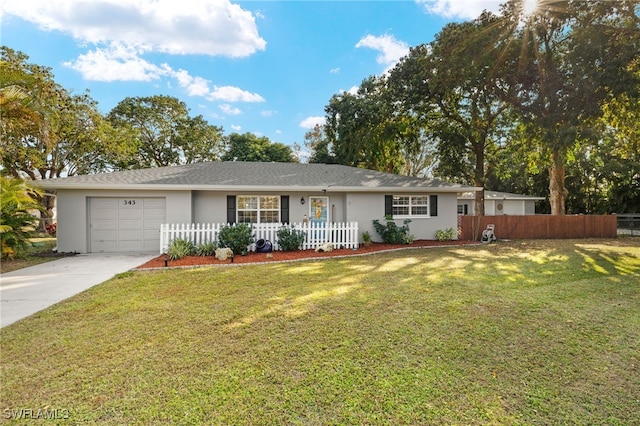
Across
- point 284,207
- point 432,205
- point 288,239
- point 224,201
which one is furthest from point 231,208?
point 432,205

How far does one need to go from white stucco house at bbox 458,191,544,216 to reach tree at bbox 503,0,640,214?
10780 millimetres

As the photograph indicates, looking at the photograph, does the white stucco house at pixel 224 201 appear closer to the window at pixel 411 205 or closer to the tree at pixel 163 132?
the window at pixel 411 205

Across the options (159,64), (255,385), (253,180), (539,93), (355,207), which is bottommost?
(255,385)

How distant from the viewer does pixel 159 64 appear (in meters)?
17.7

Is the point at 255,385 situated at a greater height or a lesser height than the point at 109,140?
lesser

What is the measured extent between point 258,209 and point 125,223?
4703 mm

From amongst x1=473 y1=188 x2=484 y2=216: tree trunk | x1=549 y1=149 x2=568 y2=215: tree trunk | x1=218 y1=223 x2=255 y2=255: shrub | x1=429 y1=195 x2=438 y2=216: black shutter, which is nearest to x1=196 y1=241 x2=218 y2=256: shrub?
x1=218 y1=223 x2=255 y2=255: shrub

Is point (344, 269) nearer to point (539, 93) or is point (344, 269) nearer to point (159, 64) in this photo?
point (539, 93)

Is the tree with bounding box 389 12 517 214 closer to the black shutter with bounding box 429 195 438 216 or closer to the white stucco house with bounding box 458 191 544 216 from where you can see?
the white stucco house with bounding box 458 191 544 216

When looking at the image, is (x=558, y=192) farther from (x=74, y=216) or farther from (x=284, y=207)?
(x=74, y=216)

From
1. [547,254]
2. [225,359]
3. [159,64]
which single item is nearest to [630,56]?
[547,254]

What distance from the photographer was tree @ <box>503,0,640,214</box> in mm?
9742

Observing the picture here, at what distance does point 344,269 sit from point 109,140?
21025mm

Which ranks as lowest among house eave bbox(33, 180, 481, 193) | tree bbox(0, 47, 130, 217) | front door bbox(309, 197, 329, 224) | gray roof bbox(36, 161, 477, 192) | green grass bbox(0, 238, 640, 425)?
green grass bbox(0, 238, 640, 425)
